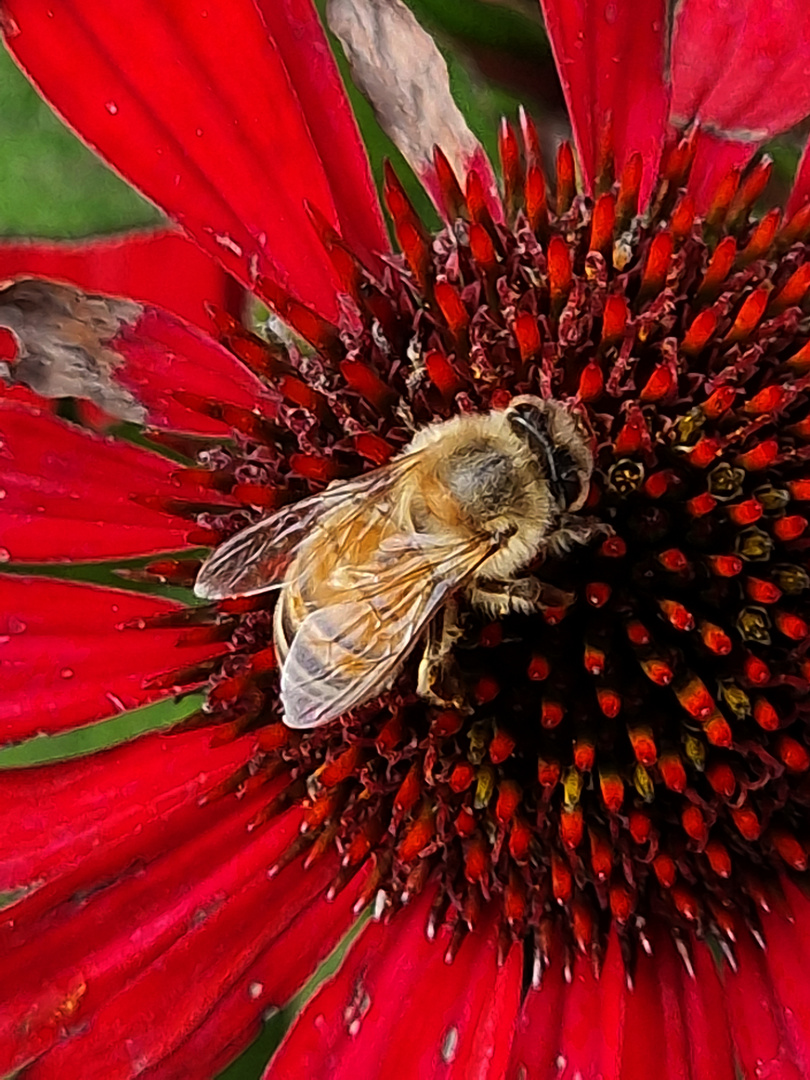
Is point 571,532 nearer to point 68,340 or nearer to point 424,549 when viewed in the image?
point 424,549

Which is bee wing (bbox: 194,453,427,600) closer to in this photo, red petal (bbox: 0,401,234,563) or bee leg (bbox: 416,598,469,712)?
bee leg (bbox: 416,598,469,712)

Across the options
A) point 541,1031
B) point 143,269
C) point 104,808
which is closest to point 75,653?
point 104,808

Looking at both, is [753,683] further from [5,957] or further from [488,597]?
[5,957]

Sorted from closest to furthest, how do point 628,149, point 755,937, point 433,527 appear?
point 433,527, point 755,937, point 628,149

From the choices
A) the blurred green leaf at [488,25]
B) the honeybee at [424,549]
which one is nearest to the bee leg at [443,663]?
Result: the honeybee at [424,549]

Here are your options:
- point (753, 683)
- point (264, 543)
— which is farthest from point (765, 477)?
point (264, 543)

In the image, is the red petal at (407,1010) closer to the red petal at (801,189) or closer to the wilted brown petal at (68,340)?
the wilted brown petal at (68,340)
